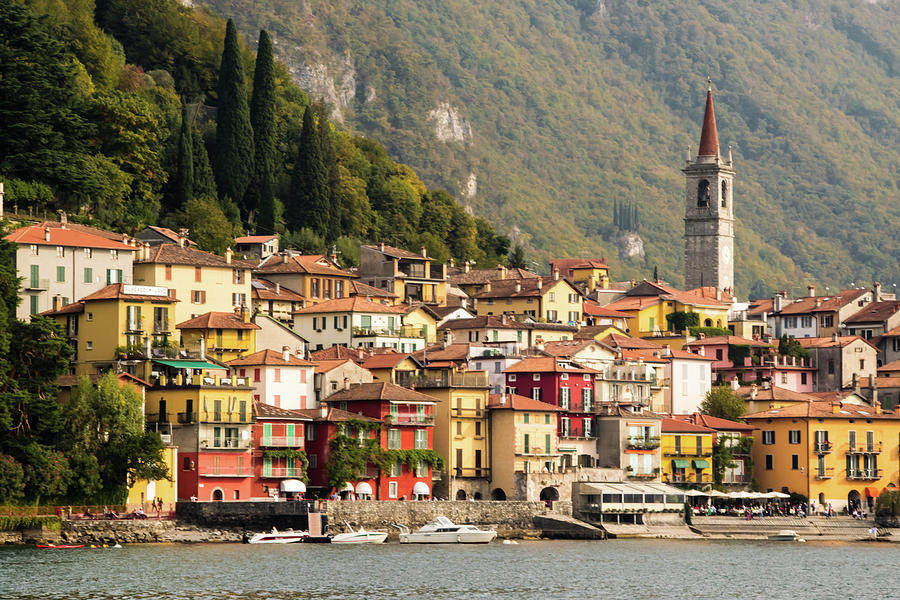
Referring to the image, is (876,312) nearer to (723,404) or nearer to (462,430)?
(723,404)

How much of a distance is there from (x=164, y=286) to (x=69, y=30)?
123ft

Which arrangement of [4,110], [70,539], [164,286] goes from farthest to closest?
1. [4,110]
2. [164,286]
3. [70,539]

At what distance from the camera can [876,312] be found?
148375 millimetres

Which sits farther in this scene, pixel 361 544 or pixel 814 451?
pixel 814 451

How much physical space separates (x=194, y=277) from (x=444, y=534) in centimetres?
2461

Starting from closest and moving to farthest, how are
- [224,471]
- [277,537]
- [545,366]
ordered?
[277,537], [224,471], [545,366]

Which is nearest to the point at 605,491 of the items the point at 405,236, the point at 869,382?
the point at 869,382

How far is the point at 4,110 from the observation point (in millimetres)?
115750

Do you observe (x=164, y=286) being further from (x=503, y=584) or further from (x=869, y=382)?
(x=869, y=382)

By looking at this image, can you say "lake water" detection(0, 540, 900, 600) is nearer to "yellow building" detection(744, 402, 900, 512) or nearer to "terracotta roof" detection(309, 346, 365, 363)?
"terracotta roof" detection(309, 346, 365, 363)

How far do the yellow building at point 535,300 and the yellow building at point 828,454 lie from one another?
20574mm

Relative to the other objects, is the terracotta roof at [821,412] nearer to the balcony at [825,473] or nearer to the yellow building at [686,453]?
the balcony at [825,473]

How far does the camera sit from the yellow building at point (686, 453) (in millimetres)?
113562

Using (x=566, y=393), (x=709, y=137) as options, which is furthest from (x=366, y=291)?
(x=709, y=137)
